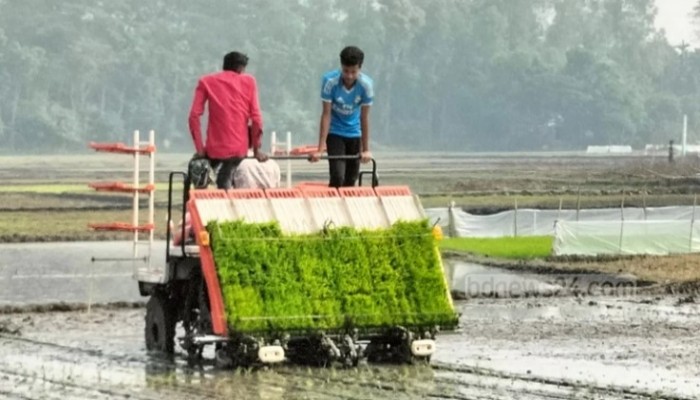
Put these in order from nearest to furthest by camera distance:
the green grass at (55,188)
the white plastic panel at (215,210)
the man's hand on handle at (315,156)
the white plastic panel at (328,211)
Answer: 1. the white plastic panel at (215,210)
2. the white plastic panel at (328,211)
3. the man's hand on handle at (315,156)
4. the green grass at (55,188)

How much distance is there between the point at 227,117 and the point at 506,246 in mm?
18430

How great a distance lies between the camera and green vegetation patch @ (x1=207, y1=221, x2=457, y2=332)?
13.6 meters

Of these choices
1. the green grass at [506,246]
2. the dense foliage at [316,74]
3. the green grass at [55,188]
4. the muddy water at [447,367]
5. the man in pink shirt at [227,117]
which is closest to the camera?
the muddy water at [447,367]

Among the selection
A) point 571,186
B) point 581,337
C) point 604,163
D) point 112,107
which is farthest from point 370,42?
point 581,337

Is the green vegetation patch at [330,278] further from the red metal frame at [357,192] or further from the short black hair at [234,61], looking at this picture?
the short black hair at [234,61]

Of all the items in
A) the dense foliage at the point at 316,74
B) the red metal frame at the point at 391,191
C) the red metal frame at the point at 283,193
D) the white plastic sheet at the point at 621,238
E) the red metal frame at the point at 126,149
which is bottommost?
the white plastic sheet at the point at 621,238

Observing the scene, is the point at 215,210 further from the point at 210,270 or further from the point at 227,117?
the point at 227,117

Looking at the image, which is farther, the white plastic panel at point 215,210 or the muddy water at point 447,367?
the white plastic panel at point 215,210

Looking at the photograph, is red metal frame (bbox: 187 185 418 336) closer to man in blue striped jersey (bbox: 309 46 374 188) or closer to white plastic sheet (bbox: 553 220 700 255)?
man in blue striped jersey (bbox: 309 46 374 188)

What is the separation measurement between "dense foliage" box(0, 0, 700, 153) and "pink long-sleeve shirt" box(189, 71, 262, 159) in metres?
102

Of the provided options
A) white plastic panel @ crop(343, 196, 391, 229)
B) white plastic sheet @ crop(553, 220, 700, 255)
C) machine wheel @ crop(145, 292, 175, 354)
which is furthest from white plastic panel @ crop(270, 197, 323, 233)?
white plastic sheet @ crop(553, 220, 700, 255)

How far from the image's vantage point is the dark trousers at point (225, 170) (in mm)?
14617

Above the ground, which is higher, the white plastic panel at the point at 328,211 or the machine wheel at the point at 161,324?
the white plastic panel at the point at 328,211

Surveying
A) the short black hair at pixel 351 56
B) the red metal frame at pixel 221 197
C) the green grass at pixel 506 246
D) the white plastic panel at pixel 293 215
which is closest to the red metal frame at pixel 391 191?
the red metal frame at pixel 221 197
